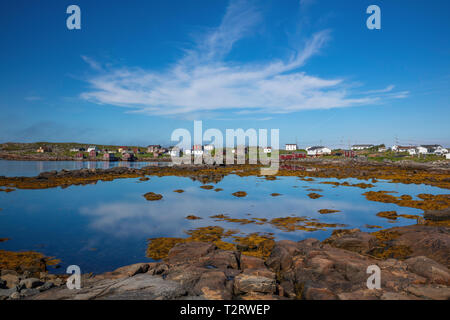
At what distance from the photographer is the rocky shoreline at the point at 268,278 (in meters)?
7.61

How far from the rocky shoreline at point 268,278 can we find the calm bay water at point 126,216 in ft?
9.69

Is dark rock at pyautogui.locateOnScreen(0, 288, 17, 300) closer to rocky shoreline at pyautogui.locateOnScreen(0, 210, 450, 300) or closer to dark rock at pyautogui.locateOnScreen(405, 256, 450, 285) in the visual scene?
rocky shoreline at pyautogui.locateOnScreen(0, 210, 450, 300)

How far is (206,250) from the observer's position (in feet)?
39.0

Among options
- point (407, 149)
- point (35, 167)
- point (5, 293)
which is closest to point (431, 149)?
point (407, 149)

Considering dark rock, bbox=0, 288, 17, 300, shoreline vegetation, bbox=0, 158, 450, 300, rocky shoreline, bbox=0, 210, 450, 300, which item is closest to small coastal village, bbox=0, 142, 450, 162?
shoreline vegetation, bbox=0, 158, 450, 300

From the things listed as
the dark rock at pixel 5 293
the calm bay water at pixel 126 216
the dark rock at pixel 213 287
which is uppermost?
the dark rock at pixel 213 287

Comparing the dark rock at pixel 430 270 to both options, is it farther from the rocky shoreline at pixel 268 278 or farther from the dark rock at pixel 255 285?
the dark rock at pixel 255 285

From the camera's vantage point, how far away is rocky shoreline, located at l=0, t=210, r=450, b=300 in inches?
300

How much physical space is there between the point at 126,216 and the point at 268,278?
55.6 feet

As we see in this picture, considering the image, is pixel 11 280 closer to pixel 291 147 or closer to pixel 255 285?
pixel 255 285

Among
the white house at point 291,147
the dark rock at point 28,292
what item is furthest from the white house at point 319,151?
the dark rock at point 28,292

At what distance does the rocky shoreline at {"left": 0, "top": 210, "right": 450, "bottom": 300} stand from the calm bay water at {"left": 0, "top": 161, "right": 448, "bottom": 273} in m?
2.95
